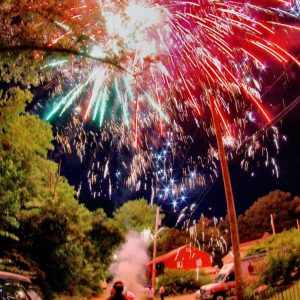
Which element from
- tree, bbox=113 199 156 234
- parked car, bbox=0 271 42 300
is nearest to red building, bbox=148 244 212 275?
tree, bbox=113 199 156 234

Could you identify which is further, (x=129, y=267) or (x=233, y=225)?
(x=129, y=267)

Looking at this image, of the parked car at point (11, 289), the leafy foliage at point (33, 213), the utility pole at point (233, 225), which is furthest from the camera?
the leafy foliage at point (33, 213)

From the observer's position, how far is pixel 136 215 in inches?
3115

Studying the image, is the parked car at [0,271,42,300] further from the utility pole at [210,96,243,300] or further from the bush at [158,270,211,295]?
the bush at [158,270,211,295]

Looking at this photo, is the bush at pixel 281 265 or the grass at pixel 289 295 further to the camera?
the bush at pixel 281 265

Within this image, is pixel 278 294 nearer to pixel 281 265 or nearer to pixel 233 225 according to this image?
pixel 281 265

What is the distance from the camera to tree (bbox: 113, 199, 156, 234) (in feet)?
253

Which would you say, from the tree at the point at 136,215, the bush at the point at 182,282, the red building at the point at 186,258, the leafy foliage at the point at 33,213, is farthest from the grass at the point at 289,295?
the tree at the point at 136,215

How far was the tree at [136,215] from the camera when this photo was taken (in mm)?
77000

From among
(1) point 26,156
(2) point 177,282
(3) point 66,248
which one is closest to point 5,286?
(1) point 26,156

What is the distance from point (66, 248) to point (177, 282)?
2679 cm

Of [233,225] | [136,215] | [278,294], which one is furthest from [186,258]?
[233,225]

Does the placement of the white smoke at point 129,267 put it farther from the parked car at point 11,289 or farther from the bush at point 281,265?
the parked car at point 11,289

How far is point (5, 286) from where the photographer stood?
34.8 feet
